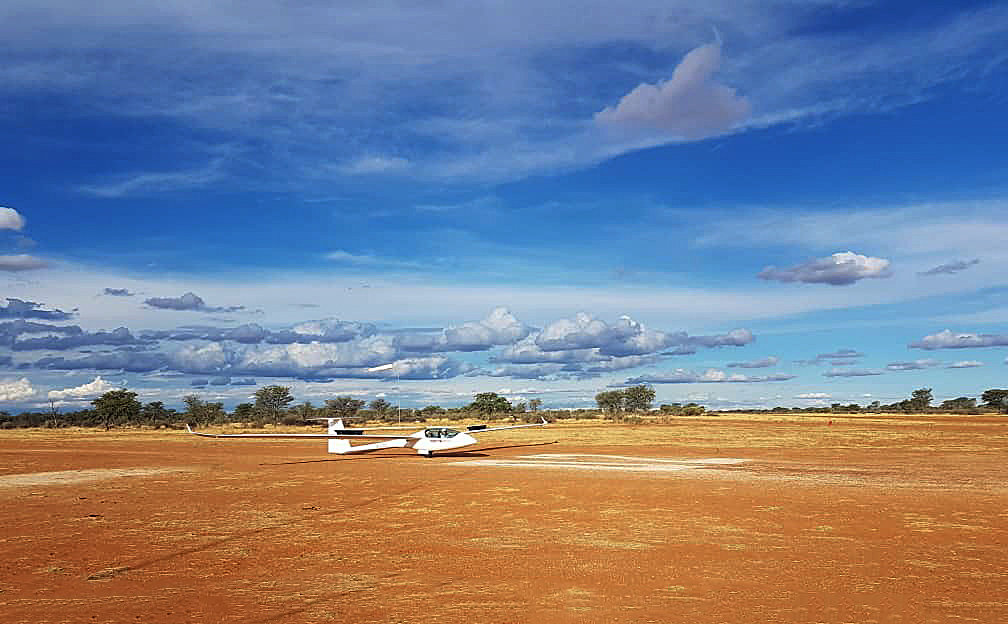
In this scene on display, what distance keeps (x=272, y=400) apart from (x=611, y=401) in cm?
4206

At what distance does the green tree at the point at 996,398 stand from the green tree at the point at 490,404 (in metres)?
62.7

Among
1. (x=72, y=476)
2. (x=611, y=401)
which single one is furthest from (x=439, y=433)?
(x=611, y=401)

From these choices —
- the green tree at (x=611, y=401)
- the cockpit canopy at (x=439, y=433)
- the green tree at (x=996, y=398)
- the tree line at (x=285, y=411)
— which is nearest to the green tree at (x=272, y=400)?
the tree line at (x=285, y=411)

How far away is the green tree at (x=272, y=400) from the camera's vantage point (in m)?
94.4

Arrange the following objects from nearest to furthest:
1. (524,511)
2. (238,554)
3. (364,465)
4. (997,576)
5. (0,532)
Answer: (997,576)
(238,554)
(0,532)
(524,511)
(364,465)

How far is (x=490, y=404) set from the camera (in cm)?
10200

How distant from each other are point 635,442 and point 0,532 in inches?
1454

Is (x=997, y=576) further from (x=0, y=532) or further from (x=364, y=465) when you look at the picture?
(x=364, y=465)

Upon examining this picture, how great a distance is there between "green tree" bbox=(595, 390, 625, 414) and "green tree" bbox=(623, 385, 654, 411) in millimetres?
662

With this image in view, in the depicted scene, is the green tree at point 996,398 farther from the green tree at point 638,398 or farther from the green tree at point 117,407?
the green tree at point 117,407

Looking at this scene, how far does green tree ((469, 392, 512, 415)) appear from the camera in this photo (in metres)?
101

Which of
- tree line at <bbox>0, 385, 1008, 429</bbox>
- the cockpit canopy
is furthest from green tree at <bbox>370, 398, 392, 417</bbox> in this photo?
the cockpit canopy

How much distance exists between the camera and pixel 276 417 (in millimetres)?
93000

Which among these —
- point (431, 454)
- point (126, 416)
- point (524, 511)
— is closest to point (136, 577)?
point (524, 511)
